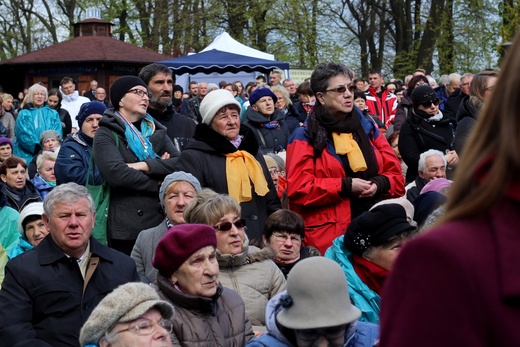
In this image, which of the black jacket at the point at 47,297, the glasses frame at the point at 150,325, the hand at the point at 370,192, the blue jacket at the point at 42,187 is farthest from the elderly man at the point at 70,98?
the glasses frame at the point at 150,325

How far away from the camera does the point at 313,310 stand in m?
3.67

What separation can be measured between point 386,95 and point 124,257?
438 inches

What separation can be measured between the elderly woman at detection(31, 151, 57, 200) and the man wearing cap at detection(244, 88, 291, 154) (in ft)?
7.09

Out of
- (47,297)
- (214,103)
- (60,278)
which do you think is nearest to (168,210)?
(214,103)

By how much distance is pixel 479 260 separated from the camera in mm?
1325

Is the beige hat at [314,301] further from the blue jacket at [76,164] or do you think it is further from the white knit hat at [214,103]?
the blue jacket at [76,164]

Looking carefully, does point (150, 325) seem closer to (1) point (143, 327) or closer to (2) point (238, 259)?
(1) point (143, 327)

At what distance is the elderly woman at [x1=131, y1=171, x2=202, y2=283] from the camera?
6109 mm

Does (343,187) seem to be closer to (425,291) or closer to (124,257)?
(124,257)

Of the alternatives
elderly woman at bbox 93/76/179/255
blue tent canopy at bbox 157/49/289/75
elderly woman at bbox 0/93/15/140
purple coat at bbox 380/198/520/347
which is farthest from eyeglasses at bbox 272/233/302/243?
blue tent canopy at bbox 157/49/289/75

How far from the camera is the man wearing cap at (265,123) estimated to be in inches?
416

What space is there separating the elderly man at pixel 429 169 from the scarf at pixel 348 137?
1188 mm

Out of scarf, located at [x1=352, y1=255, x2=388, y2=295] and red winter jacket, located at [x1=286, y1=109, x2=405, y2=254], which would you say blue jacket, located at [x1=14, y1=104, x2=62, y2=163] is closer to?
red winter jacket, located at [x1=286, y1=109, x2=405, y2=254]

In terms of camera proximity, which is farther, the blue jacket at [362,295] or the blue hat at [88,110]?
the blue hat at [88,110]
